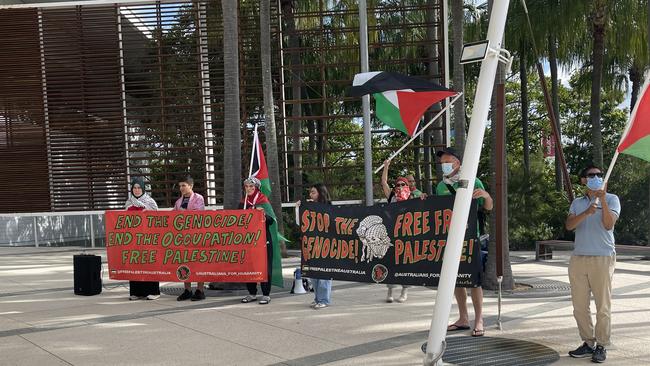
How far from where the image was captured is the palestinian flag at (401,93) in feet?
26.0

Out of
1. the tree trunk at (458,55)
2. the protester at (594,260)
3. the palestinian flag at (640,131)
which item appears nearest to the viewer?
the protester at (594,260)

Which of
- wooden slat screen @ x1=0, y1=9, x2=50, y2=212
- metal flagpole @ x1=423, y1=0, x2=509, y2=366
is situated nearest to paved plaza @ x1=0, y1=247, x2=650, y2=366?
metal flagpole @ x1=423, y1=0, x2=509, y2=366

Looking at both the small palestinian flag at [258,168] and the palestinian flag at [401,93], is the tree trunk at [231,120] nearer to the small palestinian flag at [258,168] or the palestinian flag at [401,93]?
the small palestinian flag at [258,168]

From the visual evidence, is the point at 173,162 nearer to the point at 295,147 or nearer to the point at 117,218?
the point at 295,147

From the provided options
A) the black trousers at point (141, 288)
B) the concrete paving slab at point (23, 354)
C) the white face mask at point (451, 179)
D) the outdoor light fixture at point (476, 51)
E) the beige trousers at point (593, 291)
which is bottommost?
the concrete paving slab at point (23, 354)

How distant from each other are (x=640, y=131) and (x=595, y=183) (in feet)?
2.56

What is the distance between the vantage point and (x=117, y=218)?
1059 cm

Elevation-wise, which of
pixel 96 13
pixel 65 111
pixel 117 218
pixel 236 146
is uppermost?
pixel 96 13

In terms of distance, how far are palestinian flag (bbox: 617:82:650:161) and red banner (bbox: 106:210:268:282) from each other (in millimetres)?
5167

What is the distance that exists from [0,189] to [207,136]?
641 centimetres

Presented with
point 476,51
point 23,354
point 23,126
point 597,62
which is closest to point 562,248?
point 597,62

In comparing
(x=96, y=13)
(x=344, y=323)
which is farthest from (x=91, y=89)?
(x=344, y=323)

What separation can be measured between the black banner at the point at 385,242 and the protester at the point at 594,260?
1.10 metres

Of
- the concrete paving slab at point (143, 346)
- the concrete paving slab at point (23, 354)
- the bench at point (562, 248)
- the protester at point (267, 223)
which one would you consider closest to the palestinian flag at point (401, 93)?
the protester at point (267, 223)
